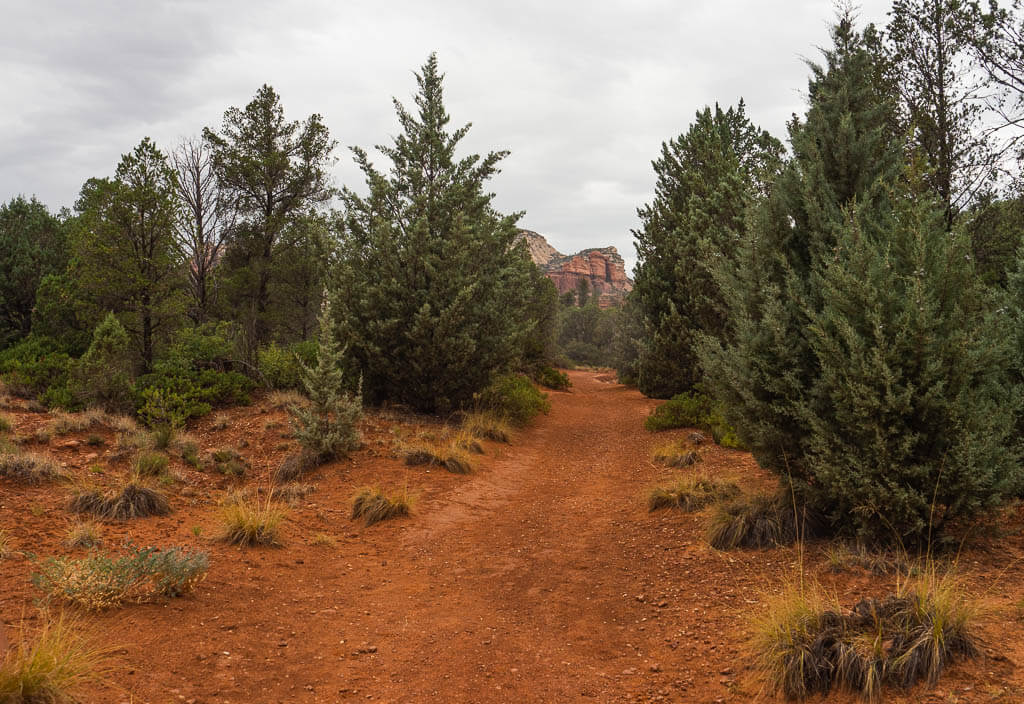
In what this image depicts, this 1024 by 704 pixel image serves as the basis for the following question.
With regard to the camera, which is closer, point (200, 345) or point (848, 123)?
point (848, 123)

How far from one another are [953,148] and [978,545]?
1248cm

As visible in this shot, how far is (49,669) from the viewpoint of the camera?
117 inches

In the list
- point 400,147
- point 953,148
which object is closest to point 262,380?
point 400,147

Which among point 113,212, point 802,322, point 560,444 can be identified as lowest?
point 560,444

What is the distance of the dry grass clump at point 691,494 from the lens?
7.09 m

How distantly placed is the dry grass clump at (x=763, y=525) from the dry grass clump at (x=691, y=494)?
0.92 m

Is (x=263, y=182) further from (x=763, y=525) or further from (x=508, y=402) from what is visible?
(x=763, y=525)

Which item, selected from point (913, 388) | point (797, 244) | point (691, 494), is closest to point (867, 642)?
point (913, 388)

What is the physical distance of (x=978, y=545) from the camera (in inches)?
194

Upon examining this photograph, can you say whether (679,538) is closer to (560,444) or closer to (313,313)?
(560,444)

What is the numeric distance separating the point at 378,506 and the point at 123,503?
290 centimetres

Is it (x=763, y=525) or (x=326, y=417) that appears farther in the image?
(x=326, y=417)

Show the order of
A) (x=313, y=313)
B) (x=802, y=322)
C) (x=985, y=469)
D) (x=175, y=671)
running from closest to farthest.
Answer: (x=175, y=671)
(x=985, y=469)
(x=802, y=322)
(x=313, y=313)

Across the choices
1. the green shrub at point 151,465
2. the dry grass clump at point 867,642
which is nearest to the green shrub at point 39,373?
the green shrub at point 151,465
